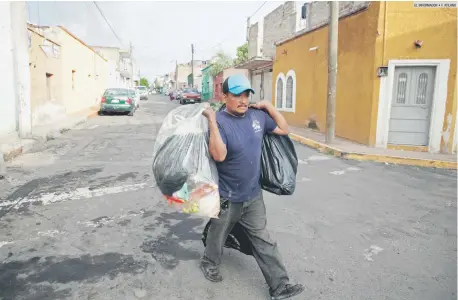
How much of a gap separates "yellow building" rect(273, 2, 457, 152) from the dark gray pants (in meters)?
7.89

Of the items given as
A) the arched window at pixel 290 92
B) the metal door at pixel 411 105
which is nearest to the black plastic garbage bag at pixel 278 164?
the metal door at pixel 411 105

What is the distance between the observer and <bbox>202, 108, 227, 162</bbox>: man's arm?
246 cm

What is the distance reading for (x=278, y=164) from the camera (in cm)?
282

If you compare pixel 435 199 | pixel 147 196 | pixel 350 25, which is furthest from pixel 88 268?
pixel 350 25

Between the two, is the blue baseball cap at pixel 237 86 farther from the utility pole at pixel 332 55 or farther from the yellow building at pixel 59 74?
the yellow building at pixel 59 74

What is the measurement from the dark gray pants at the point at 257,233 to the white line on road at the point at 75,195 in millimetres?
2961

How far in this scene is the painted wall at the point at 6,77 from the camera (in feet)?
30.2

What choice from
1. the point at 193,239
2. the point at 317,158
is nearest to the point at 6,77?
the point at 317,158

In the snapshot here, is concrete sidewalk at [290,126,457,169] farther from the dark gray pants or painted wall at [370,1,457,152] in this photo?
the dark gray pants

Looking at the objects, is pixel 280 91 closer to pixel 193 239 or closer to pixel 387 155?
pixel 387 155

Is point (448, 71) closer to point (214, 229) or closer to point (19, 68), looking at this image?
point (214, 229)

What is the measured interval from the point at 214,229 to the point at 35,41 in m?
12.8

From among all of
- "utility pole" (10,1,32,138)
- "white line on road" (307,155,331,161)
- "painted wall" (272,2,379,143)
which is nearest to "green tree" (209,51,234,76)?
"painted wall" (272,2,379,143)

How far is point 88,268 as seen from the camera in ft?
10.2
